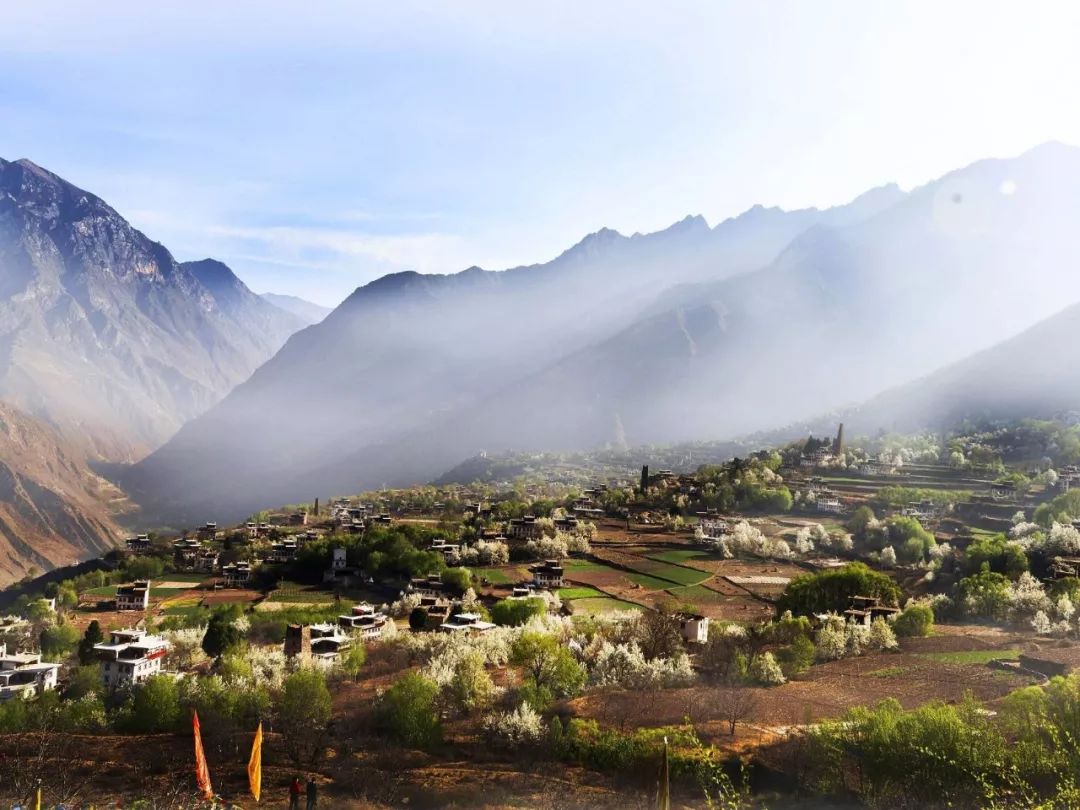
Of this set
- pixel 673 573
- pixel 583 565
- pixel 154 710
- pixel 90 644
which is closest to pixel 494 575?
pixel 583 565

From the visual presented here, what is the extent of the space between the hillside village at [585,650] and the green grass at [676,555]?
30cm

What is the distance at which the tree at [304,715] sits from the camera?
984 inches

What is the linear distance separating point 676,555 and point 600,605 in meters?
13.7

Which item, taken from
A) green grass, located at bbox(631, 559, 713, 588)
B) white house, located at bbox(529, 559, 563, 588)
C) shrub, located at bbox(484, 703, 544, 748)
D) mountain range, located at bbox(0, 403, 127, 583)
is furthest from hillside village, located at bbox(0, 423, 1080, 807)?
mountain range, located at bbox(0, 403, 127, 583)

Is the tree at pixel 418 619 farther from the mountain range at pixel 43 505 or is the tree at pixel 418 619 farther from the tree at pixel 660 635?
the mountain range at pixel 43 505

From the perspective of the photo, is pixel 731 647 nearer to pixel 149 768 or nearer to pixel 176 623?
pixel 149 768

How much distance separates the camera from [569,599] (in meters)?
46.9

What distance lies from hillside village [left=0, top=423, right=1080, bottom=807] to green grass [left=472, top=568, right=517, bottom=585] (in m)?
0.42

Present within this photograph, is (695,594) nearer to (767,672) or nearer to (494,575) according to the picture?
(494,575)

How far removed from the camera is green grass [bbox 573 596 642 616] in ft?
144

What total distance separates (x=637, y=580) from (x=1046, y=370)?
107077 millimetres

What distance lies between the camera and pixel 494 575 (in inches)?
2206

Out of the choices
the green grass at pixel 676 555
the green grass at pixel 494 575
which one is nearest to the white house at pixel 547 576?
the green grass at pixel 494 575

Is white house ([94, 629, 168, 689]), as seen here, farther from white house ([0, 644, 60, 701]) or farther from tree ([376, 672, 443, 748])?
tree ([376, 672, 443, 748])
